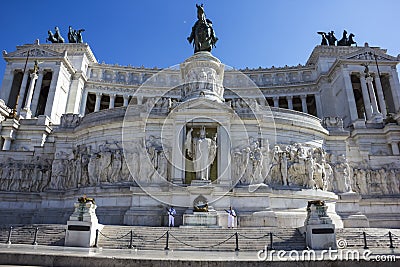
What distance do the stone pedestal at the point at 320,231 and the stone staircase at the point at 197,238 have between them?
64cm

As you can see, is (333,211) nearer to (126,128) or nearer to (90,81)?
(126,128)

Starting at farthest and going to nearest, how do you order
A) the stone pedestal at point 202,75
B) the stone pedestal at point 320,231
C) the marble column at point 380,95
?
the marble column at point 380,95 < the stone pedestal at point 202,75 < the stone pedestal at point 320,231

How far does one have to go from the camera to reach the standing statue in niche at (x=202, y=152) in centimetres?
2047

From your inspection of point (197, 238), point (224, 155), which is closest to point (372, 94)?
point (224, 155)

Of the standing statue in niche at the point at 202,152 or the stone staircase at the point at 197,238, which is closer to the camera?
the stone staircase at the point at 197,238

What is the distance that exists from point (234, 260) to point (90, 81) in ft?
222

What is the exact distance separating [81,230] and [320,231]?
1079cm

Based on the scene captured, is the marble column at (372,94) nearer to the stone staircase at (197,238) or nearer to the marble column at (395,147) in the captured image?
the marble column at (395,147)

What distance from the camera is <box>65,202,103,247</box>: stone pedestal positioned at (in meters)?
14.2

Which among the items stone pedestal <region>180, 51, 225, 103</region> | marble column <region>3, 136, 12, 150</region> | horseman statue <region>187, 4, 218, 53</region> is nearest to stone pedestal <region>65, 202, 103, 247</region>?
stone pedestal <region>180, 51, 225, 103</region>

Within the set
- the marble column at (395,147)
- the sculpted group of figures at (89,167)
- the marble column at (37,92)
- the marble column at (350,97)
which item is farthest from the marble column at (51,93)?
the marble column at (350,97)

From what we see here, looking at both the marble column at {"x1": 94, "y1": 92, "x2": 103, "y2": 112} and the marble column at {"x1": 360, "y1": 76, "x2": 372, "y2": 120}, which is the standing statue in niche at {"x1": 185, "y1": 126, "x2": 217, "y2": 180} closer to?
the marble column at {"x1": 360, "y1": 76, "x2": 372, "y2": 120}

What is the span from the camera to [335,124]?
26.9 meters

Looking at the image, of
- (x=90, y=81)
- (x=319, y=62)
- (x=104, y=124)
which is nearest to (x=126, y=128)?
(x=104, y=124)
